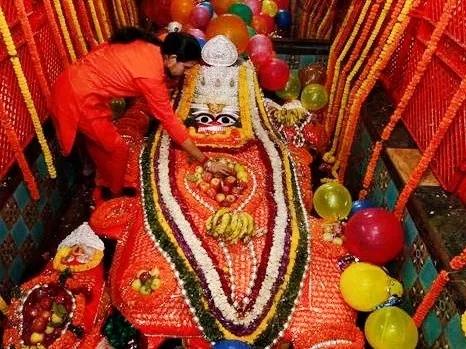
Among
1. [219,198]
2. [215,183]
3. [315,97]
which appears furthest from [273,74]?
[219,198]

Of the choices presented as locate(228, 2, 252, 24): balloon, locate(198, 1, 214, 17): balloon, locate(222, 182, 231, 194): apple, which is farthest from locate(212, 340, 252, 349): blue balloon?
locate(198, 1, 214, 17): balloon

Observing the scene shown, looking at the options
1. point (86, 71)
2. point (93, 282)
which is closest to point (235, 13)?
point (86, 71)

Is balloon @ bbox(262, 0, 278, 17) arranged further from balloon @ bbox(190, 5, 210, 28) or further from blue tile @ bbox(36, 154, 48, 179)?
blue tile @ bbox(36, 154, 48, 179)

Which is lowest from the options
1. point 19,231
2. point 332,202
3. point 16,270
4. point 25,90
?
point 16,270

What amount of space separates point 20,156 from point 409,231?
2.44 metres

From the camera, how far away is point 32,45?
10.6ft

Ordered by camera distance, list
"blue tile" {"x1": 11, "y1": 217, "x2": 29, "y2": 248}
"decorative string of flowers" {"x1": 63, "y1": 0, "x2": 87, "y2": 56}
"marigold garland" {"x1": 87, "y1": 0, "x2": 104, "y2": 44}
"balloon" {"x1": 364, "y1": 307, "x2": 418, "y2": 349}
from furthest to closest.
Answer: "marigold garland" {"x1": 87, "y1": 0, "x2": 104, "y2": 44}, "decorative string of flowers" {"x1": 63, "y1": 0, "x2": 87, "y2": 56}, "blue tile" {"x1": 11, "y1": 217, "x2": 29, "y2": 248}, "balloon" {"x1": 364, "y1": 307, "x2": 418, "y2": 349}

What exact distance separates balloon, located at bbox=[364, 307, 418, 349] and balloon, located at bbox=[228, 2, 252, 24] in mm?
3792

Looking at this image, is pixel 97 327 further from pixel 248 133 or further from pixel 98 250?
pixel 248 133

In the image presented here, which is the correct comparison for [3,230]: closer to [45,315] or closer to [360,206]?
Result: [45,315]

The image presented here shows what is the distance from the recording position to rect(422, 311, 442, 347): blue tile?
7.84 ft

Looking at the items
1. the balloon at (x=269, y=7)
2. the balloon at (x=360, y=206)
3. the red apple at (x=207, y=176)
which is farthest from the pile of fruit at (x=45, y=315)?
the balloon at (x=269, y=7)

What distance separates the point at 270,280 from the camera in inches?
97.3

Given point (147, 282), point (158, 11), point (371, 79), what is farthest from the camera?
point (158, 11)
